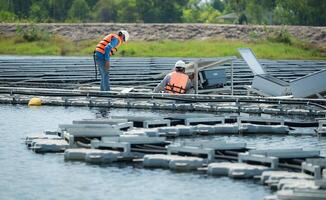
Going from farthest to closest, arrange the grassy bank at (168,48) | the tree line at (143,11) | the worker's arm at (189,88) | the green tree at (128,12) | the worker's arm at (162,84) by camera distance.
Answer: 1. the green tree at (128,12)
2. the tree line at (143,11)
3. the grassy bank at (168,48)
4. the worker's arm at (189,88)
5. the worker's arm at (162,84)

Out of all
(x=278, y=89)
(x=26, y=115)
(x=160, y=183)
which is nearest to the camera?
(x=160, y=183)

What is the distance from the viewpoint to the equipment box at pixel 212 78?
33781mm

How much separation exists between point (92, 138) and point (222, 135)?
375 centimetres

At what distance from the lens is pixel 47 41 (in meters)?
73.9

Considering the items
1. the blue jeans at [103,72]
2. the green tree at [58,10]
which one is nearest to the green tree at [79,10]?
the green tree at [58,10]

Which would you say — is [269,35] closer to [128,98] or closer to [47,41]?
[47,41]

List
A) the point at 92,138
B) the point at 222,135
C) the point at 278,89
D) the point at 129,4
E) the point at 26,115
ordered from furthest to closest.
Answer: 1. the point at 129,4
2. the point at 278,89
3. the point at 26,115
4. the point at 222,135
5. the point at 92,138

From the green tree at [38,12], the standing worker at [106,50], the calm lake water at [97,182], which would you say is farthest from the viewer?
the green tree at [38,12]

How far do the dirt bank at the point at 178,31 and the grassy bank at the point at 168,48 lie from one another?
1.16 m

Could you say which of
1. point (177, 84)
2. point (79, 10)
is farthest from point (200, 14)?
point (177, 84)

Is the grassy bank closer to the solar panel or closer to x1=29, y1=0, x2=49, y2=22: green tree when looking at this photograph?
x1=29, y1=0, x2=49, y2=22: green tree

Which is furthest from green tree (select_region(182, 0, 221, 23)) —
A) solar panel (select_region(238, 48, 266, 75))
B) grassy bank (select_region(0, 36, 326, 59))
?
solar panel (select_region(238, 48, 266, 75))

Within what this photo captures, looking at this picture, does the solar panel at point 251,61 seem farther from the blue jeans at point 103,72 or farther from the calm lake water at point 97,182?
the calm lake water at point 97,182

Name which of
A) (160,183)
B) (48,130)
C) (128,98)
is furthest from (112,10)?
(160,183)
